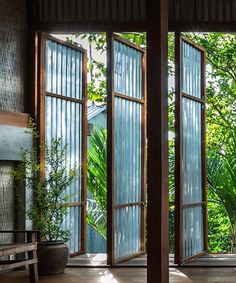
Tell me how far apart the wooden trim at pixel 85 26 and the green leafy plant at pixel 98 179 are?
1.62m

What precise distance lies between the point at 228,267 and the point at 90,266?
1.42 metres

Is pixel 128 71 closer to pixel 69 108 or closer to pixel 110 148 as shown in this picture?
pixel 69 108

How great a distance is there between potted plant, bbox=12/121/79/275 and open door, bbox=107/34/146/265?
1.73 ft

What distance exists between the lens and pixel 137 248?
741 centimetres

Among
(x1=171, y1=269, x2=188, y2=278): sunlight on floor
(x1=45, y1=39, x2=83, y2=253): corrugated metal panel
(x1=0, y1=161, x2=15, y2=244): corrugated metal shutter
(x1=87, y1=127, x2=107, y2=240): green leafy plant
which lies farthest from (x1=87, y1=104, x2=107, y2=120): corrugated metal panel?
(x1=171, y1=269, x2=188, y2=278): sunlight on floor

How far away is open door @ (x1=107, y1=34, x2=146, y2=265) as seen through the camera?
274 inches

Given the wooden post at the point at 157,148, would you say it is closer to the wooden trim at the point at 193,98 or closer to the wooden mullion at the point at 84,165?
the wooden trim at the point at 193,98

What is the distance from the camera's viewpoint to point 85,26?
7133 mm

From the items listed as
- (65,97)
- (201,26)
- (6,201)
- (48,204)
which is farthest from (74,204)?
(201,26)

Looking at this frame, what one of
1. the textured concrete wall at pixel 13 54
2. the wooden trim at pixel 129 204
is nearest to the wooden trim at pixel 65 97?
the textured concrete wall at pixel 13 54

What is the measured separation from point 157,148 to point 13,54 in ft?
9.55

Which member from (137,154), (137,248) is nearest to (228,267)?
(137,248)

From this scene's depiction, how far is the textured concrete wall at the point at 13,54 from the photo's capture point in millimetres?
6617

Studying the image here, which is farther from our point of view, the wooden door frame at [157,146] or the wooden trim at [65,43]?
the wooden trim at [65,43]
